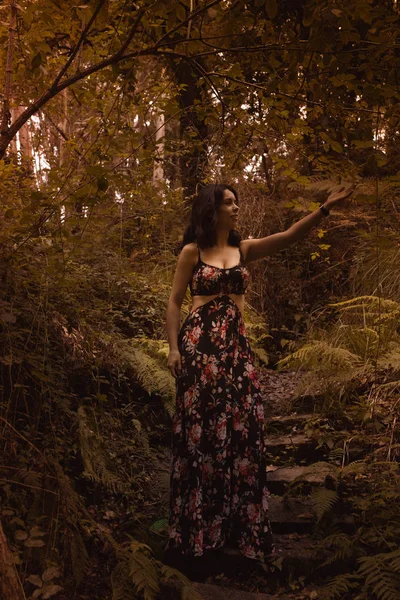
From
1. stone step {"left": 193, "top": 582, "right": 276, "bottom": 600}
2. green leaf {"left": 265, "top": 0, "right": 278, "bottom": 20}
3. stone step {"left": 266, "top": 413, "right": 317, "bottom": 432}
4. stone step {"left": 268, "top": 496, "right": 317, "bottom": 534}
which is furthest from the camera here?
stone step {"left": 266, "top": 413, "right": 317, "bottom": 432}

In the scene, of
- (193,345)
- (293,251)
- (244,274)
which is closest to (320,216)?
(244,274)

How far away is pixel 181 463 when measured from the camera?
386cm

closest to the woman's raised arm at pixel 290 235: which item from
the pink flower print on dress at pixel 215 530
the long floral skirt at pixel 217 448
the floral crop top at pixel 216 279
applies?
the floral crop top at pixel 216 279

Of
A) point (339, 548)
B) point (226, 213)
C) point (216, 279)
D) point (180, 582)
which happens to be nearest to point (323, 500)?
point (339, 548)

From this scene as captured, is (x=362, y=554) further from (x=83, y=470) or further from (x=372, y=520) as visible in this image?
(x=83, y=470)

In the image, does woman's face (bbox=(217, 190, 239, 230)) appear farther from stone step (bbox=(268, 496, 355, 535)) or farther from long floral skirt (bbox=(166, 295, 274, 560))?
stone step (bbox=(268, 496, 355, 535))

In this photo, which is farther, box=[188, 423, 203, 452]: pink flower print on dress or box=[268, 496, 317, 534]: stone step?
box=[268, 496, 317, 534]: stone step

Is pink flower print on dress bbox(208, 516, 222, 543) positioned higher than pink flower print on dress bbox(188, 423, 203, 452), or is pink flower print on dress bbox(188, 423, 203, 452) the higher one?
pink flower print on dress bbox(188, 423, 203, 452)

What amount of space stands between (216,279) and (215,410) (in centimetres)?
89

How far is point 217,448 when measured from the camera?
378cm

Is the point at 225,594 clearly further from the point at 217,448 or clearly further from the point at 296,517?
the point at 296,517

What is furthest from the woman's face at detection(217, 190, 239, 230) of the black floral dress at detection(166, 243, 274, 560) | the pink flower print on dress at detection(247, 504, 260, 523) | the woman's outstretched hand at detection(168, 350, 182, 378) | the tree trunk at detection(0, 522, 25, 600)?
the tree trunk at detection(0, 522, 25, 600)

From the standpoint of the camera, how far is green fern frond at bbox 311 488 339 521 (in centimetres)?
373

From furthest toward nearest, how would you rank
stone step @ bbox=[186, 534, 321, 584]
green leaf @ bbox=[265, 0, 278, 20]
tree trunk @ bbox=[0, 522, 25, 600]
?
stone step @ bbox=[186, 534, 321, 584]
green leaf @ bbox=[265, 0, 278, 20]
tree trunk @ bbox=[0, 522, 25, 600]
